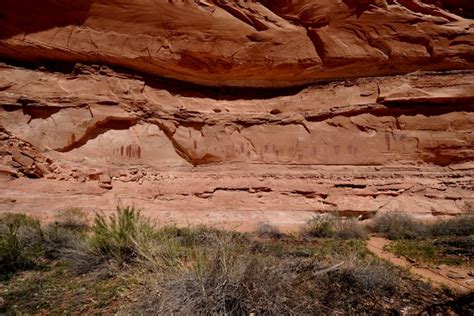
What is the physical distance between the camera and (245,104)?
1303 cm

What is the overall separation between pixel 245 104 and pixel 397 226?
23.5ft

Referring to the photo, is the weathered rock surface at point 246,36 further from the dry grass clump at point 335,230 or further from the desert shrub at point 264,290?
the desert shrub at point 264,290

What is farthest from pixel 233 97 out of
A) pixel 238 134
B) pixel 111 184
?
pixel 111 184

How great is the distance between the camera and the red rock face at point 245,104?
35.4 feet

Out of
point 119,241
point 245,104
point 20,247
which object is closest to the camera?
point 119,241

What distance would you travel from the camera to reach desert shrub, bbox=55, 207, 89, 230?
782cm

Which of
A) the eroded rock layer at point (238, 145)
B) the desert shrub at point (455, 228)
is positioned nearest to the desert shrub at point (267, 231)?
the eroded rock layer at point (238, 145)

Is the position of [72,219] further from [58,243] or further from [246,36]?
[246,36]

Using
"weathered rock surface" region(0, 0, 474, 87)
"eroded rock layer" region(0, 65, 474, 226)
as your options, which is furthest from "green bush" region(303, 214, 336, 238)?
"weathered rock surface" region(0, 0, 474, 87)

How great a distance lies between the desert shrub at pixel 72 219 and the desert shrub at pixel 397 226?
755cm

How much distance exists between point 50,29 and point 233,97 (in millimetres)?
7055

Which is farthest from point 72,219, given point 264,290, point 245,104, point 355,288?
point 245,104

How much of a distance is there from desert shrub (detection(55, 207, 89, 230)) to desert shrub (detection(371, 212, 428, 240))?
7.55 meters

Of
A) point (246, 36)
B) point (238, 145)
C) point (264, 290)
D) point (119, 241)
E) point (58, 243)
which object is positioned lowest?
point (58, 243)
